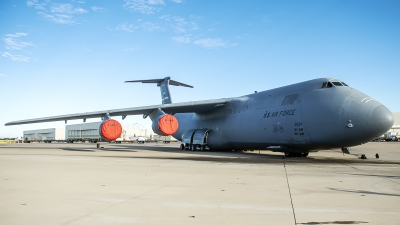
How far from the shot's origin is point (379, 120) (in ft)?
41.7

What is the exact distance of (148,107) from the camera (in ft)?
70.6

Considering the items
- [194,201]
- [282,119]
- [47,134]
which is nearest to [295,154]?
[282,119]

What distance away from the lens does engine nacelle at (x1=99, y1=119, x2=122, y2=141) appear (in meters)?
21.0

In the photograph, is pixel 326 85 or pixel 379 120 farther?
pixel 326 85

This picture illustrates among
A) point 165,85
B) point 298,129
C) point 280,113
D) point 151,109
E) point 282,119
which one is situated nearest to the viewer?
point 298,129

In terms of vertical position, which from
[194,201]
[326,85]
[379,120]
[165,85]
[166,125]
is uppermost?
[165,85]

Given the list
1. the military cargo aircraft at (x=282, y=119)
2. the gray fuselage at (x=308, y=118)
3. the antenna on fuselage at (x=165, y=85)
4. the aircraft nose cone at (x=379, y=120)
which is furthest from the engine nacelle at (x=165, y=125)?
the aircraft nose cone at (x=379, y=120)

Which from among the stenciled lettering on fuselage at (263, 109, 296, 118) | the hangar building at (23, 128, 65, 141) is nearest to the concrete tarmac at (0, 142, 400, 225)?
the stenciled lettering on fuselage at (263, 109, 296, 118)

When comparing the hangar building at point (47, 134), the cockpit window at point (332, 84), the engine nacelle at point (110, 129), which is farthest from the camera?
the hangar building at point (47, 134)

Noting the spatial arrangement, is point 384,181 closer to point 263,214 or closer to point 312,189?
point 312,189

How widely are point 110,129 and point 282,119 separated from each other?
10958 mm

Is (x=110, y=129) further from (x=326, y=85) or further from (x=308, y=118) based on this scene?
(x=326, y=85)

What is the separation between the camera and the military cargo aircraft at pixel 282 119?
13234 mm

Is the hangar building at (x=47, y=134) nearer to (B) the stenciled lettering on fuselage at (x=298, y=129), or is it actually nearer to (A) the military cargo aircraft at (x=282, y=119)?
(A) the military cargo aircraft at (x=282, y=119)
